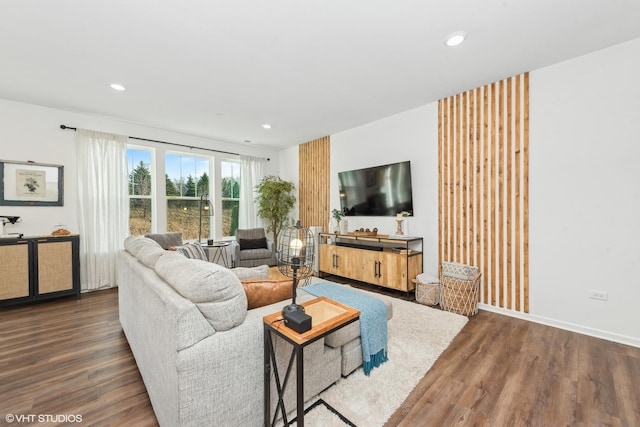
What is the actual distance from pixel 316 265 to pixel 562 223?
347 centimetres

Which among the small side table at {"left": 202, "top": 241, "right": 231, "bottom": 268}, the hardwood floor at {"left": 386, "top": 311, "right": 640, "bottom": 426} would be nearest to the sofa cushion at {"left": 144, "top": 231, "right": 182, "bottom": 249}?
the small side table at {"left": 202, "top": 241, "right": 231, "bottom": 268}

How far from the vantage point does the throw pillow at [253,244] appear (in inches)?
203

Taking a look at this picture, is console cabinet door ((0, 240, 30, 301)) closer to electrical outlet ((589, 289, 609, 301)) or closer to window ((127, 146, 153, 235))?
window ((127, 146, 153, 235))

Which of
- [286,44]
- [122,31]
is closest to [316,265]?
[286,44]

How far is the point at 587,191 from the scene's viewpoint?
8.34ft

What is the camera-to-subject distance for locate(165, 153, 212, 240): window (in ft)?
16.2

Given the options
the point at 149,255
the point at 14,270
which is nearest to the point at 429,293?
the point at 149,255

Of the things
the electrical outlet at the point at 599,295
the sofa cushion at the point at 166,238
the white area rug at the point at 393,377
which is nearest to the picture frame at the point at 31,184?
the sofa cushion at the point at 166,238

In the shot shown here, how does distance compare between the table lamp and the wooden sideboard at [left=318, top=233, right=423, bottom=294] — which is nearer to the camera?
the table lamp

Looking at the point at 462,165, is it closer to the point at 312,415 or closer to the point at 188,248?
the point at 312,415

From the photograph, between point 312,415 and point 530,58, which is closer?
point 312,415

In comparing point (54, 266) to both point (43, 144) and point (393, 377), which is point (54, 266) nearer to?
point (43, 144)

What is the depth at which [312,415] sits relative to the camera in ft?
5.06

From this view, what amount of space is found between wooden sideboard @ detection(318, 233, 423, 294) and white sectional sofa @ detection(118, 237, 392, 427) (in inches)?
87.2
